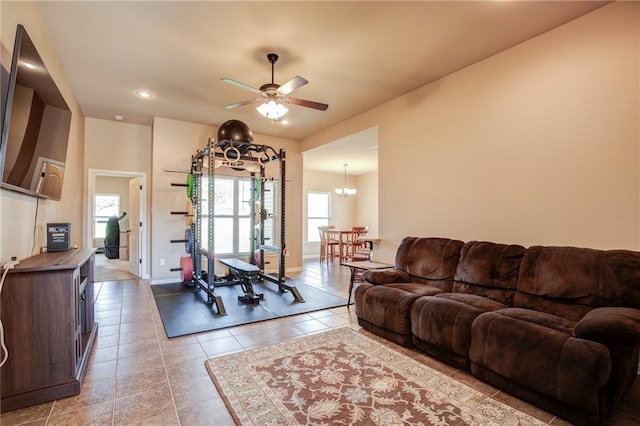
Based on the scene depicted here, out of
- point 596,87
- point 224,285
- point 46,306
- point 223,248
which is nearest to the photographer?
point 46,306

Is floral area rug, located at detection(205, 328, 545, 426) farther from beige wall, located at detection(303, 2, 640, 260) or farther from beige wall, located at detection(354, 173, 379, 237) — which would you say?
beige wall, located at detection(354, 173, 379, 237)

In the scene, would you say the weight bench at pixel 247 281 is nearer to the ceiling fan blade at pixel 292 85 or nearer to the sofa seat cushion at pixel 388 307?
the sofa seat cushion at pixel 388 307

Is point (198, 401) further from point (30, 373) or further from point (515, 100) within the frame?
point (515, 100)

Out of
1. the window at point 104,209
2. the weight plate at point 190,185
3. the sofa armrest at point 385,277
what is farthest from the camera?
the window at point 104,209

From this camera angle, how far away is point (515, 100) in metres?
3.12

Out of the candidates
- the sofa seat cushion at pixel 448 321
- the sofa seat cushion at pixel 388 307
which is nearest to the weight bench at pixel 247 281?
the sofa seat cushion at pixel 388 307

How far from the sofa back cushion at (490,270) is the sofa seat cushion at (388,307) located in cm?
33

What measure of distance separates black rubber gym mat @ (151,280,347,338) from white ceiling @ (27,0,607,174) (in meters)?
2.93

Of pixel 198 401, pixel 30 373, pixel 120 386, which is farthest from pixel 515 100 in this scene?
pixel 30 373

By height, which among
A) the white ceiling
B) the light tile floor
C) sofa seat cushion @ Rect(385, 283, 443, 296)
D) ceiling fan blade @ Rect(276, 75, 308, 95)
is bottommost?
the light tile floor

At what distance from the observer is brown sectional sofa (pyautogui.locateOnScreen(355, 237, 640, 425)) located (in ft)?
5.82

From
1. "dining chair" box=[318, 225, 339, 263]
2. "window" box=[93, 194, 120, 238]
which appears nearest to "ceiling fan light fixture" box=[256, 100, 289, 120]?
"dining chair" box=[318, 225, 339, 263]

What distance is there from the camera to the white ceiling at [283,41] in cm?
254

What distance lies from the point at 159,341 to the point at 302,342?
4.63 ft
